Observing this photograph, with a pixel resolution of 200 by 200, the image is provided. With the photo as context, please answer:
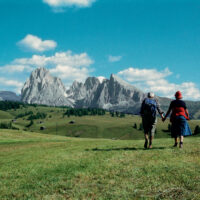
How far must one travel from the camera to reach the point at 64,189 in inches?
319

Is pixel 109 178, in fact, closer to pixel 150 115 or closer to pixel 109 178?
pixel 109 178

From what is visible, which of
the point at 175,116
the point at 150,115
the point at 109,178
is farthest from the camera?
the point at 150,115

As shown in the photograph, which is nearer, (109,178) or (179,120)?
(109,178)

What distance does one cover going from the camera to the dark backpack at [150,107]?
15.7 metres

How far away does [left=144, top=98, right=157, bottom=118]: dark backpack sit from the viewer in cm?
1573

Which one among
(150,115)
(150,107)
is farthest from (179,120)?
(150,107)

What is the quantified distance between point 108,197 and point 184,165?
4698 mm

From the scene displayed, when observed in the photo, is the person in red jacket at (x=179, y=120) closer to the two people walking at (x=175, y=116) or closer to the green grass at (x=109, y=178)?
the two people walking at (x=175, y=116)

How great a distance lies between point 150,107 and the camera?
51.8ft

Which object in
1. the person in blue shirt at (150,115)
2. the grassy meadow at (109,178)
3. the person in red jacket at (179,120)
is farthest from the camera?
the person in blue shirt at (150,115)

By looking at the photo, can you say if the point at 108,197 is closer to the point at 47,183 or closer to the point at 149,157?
the point at 47,183

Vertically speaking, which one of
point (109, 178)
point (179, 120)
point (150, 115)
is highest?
point (150, 115)

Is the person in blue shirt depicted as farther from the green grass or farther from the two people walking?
the green grass

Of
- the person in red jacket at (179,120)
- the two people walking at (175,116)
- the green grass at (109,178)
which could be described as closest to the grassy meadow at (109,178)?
the green grass at (109,178)
